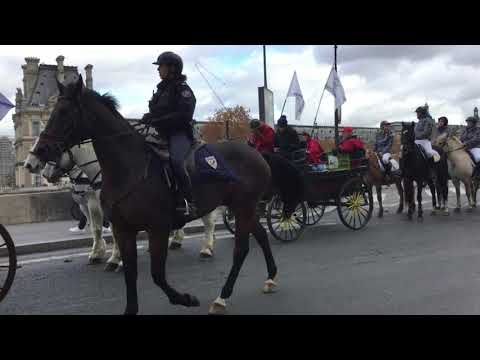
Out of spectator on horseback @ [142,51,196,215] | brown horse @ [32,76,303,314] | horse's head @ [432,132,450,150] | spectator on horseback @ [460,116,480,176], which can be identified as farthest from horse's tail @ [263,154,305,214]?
spectator on horseback @ [460,116,480,176]

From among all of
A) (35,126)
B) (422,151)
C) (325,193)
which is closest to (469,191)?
(422,151)

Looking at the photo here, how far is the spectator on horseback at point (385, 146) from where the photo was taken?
→ 12977 millimetres

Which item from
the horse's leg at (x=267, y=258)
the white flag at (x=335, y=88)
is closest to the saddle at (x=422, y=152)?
the white flag at (x=335, y=88)

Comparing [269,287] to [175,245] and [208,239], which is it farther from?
[175,245]

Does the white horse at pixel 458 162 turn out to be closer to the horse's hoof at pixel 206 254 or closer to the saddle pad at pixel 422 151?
the saddle pad at pixel 422 151

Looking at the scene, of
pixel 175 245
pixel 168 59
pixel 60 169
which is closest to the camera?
pixel 168 59

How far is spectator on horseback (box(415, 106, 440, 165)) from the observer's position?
473 inches

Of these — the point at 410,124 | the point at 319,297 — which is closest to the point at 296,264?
the point at 319,297

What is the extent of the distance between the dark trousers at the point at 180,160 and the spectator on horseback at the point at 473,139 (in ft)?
34.8

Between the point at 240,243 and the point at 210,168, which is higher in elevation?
the point at 210,168

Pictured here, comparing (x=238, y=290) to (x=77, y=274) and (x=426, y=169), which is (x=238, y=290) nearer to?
(x=77, y=274)

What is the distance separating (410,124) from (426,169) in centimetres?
126

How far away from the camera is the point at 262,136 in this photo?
8734mm

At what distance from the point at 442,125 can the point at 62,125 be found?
38.1 ft
